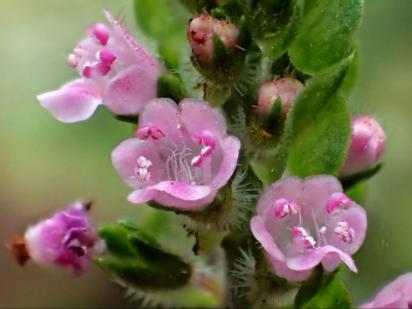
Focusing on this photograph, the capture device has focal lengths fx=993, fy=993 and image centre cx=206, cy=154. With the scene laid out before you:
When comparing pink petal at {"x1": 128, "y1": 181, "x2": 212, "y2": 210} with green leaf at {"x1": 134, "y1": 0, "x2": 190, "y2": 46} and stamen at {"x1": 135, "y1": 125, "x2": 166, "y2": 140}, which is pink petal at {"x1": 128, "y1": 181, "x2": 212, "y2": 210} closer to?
stamen at {"x1": 135, "y1": 125, "x2": 166, "y2": 140}

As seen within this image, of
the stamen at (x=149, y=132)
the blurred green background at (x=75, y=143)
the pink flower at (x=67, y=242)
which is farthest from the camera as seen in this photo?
the blurred green background at (x=75, y=143)

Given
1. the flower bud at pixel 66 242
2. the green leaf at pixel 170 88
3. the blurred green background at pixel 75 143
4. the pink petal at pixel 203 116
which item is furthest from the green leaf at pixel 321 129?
the blurred green background at pixel 75 143

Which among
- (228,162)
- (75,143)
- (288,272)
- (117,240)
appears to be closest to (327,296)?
(288,272)

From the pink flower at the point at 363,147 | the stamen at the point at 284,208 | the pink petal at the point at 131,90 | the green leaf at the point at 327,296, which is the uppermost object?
the pink petal at the point at 131,90

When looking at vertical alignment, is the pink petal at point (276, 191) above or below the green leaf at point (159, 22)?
below

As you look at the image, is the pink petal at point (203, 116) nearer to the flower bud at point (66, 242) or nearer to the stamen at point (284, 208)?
the stamen at point (284, 208)

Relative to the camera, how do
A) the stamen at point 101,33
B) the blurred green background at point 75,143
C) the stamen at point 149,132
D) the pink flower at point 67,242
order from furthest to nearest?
1. the blurred green background at point 75,143
2. the pink flower at point 67,242
3. the stamen at point 101,33
4. the stamen at point 149,132
